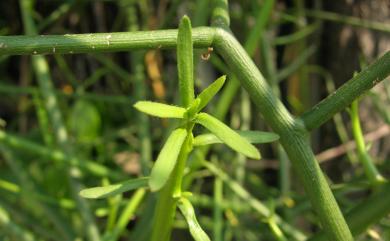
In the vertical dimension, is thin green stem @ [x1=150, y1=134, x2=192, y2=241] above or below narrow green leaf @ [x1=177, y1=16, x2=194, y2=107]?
below

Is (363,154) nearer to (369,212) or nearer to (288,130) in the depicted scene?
(369,212)

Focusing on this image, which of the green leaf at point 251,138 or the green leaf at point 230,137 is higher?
the green leaf at point 251,138

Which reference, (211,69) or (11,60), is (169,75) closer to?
(211,69)

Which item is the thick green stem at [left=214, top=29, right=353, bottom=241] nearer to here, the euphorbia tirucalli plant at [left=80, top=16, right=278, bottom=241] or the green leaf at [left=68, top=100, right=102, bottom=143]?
the euphorbia tirucalli plant at [left=80, top=16, right=278, bottom=241]

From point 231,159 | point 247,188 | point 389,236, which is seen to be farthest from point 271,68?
point 389,236

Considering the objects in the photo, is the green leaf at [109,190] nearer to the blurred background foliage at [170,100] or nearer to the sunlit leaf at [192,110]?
the sunlit leaf at [192,110]

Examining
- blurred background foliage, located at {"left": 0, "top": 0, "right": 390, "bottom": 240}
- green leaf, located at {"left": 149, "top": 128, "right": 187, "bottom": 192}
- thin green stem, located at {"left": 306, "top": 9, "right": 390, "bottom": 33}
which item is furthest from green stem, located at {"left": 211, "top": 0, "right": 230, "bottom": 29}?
thin green stem, located at {"left": 306, "top": 9, "right": 390, "bottom": 33}

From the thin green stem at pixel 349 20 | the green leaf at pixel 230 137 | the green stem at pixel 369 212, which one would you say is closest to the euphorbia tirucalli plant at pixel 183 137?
the green leaf at pixel 230 137

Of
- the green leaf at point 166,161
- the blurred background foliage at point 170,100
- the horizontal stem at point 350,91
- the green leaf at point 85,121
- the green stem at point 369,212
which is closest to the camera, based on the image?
the green leaf at point 166,161
